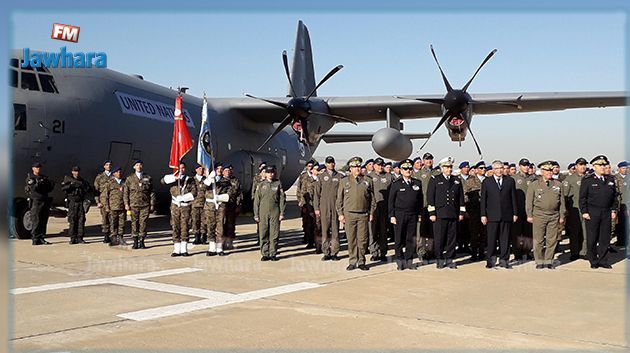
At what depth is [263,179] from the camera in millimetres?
10445

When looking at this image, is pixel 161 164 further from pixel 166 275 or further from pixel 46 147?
pixel 166 275

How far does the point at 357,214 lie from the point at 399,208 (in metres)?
0.66

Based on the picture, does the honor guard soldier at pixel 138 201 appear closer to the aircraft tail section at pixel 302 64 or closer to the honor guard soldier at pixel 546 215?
the honor guard soldier at pixel 546 215

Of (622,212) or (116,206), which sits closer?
(116,206)

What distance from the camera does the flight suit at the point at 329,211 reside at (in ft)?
33.3

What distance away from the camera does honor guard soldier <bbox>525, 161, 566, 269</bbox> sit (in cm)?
933

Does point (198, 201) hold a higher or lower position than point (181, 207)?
higher

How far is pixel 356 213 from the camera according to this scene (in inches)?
360

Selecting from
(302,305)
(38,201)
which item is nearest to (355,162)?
(302,305)

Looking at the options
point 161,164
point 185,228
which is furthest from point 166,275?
point 161,164

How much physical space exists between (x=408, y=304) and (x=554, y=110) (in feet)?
41.0

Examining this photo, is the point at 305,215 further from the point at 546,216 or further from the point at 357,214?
the point at 546,216

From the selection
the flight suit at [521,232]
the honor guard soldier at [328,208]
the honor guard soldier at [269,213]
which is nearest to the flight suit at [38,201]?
the honor guard soldier at [269,213]

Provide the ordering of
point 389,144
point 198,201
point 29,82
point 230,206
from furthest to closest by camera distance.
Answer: point 389,144 < point 230,206 < point 29,82 < point 198,201
